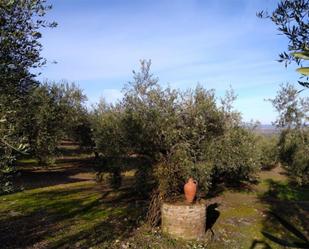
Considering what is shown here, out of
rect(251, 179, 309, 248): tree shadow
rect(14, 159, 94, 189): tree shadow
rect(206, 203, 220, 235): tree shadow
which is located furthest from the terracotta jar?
rect(14, 159, 94, 189): tree shadow

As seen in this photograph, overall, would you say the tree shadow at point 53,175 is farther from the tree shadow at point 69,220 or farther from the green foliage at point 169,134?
the green foliage at point 169,134

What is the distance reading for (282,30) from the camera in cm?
369

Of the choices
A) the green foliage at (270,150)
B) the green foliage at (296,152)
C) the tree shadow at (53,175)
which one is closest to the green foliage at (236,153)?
the green foliage at (296,152)

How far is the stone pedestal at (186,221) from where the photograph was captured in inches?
585

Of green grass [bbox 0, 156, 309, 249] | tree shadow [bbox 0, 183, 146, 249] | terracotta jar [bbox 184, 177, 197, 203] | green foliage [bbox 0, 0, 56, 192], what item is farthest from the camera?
terracotta jar [bbox 184, 177, 197, 203]

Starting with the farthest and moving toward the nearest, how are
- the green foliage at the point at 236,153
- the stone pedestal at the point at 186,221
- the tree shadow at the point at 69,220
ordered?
the green foliage at the point at 236,153, the stone pedestal at the point at 186,221, the tree shadow at the point at 69,220

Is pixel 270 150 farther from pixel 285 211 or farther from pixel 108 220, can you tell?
pixel 108 220

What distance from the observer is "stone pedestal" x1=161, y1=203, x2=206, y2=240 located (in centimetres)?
1486

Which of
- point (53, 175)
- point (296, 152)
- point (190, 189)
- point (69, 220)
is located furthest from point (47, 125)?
point (296, 152)

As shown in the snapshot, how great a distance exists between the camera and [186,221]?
584 inches

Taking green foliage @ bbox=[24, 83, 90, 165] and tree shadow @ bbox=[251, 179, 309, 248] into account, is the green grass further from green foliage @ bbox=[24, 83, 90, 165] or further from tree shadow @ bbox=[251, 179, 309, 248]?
green foliage @ bbox=[24, 83, 90, 165]

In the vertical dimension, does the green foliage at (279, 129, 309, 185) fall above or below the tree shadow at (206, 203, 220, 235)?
above

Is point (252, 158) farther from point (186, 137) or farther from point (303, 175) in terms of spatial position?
point (303, 175)

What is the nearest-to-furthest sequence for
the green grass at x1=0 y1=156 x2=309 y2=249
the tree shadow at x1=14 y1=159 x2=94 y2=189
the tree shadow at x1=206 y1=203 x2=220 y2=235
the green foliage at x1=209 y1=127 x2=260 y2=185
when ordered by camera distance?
the green grass at x1=0 y1=156 x2=309 y2=249
the tree shadow at x1=206 y1=203 x2=220 y2=235
the green foliage at x1=209 y1=127 x2=260 y2=185
the tree shadow at x1=14 y1=159 x2=94 y2=189
